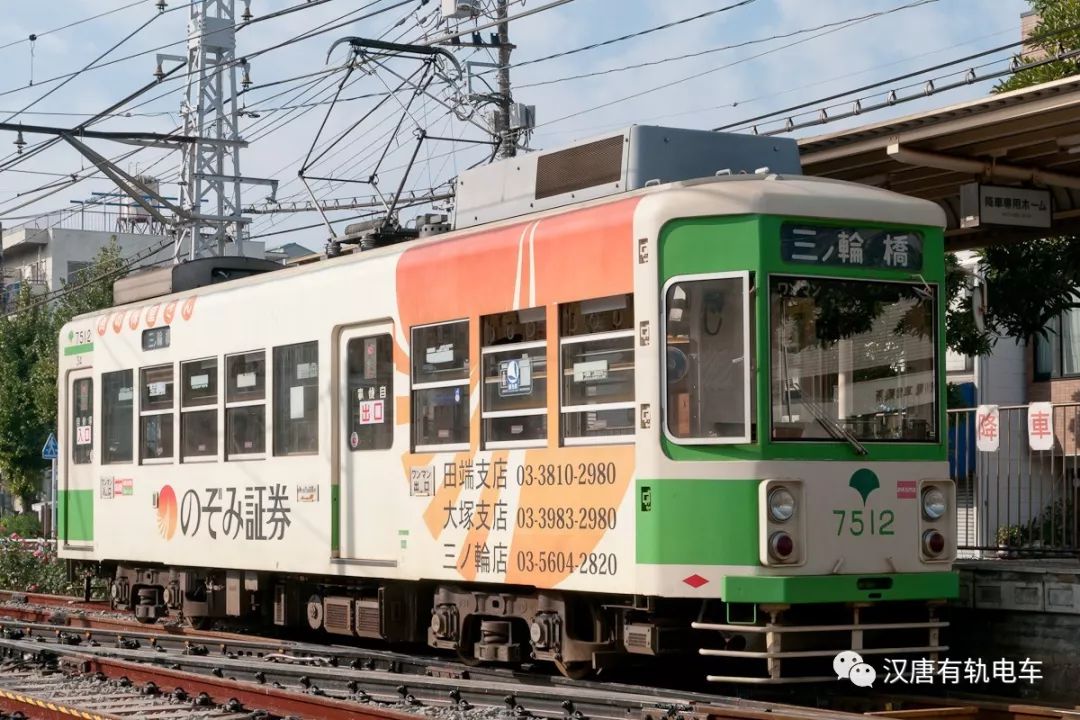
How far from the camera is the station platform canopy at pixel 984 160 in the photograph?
12.1m

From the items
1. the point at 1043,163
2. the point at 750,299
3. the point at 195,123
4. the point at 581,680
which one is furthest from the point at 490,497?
the point at 195,123

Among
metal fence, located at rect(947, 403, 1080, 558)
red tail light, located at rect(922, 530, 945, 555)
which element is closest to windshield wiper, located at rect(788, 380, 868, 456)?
red tail light, located at rect(922, 530, 945, 555)

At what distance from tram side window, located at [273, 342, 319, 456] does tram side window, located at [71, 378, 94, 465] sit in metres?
3.99

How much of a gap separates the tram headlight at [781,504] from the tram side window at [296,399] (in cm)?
455

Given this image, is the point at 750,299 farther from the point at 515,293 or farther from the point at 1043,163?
the point at 1043,163

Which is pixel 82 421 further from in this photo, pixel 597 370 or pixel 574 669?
pixel 597 370

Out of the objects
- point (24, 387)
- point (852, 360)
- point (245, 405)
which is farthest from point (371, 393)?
point (24, 387)

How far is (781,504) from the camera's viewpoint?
985 centimetres

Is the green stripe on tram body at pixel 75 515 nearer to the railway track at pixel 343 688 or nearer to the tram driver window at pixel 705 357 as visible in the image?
the railway track at pixel 343 688

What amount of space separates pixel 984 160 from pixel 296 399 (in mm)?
5888

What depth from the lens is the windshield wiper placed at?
395 inches

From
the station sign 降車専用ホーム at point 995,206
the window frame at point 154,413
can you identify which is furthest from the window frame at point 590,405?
the window frame at point 154,413

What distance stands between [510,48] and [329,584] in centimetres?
1788

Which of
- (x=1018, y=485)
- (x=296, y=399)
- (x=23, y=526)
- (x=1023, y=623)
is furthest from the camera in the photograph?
(x=23, y=526)
